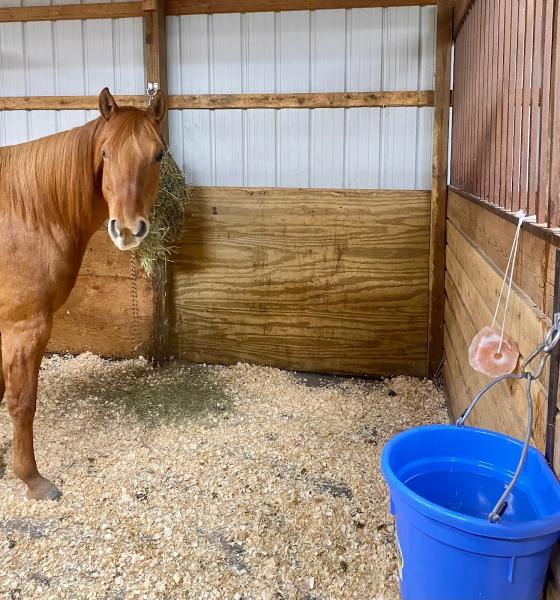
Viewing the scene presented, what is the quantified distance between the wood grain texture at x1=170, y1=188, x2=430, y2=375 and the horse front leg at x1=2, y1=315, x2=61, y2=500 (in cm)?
155

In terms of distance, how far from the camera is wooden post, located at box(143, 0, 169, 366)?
3420mm

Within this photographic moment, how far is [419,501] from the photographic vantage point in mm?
1062

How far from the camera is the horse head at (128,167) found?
2125mm

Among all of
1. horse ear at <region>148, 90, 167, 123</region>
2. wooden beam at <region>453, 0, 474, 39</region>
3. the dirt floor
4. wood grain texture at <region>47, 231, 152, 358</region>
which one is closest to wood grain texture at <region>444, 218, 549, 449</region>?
the dirt floor

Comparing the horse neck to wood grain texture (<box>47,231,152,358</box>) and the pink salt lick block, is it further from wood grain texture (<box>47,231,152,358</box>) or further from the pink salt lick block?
the pink salt lick block

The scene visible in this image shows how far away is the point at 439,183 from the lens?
130 inches

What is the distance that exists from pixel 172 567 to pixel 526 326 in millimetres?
1315

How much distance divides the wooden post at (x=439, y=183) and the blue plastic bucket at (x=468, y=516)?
2.16 meters

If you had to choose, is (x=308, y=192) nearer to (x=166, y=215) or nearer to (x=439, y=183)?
(x=439, y=183)

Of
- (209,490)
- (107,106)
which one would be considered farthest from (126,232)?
(209,490)

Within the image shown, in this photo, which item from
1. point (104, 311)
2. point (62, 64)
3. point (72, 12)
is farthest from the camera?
point (104, 311)

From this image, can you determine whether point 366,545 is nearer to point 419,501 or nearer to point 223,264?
point 419,501

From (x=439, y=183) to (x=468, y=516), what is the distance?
2593 mm

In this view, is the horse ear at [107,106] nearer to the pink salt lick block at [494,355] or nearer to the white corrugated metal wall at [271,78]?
the white corrugated metal wall at [271,78]
